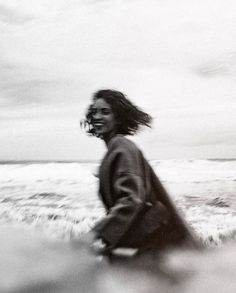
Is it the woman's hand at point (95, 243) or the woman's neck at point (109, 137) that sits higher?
the woman's neck at point (109, 137)

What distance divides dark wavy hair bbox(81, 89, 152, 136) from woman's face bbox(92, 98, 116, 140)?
0.01 meters

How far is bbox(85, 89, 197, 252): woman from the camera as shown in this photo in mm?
1417

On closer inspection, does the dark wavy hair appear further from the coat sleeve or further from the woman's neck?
the coat sleeve

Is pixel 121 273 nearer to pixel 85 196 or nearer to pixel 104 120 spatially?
pixel 85 196

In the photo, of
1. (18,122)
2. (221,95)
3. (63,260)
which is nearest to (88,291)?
(63,260)

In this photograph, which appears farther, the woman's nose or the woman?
the woman's nose

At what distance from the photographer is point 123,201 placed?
1406 mm

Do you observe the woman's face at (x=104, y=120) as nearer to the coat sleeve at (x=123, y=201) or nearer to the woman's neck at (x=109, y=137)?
the woman's neck at (x=109, y=137)

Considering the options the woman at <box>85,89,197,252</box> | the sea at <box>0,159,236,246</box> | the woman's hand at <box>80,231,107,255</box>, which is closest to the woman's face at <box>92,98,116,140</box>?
the woman at <box>85,89,197,252</box>

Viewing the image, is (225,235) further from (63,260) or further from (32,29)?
(32,29)

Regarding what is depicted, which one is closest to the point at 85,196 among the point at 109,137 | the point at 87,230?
the point at 87,230

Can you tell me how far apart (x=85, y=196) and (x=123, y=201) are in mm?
271

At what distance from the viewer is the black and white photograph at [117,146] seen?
1495 millimetres

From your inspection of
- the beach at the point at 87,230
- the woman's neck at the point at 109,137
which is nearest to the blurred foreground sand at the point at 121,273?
the beach at the point at 87,230
